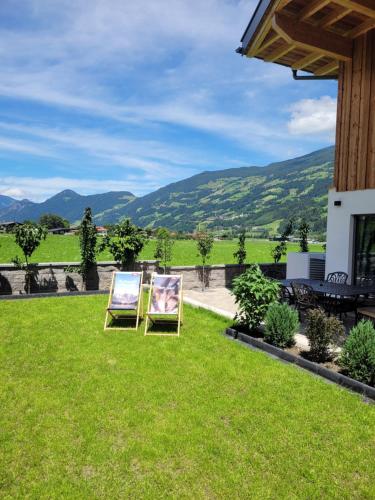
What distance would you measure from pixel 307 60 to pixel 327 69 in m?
1.18

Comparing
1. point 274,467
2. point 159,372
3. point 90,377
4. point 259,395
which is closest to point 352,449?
point 274,467

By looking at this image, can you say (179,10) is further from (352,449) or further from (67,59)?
(352,449)

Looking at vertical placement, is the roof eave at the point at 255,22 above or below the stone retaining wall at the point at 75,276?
above

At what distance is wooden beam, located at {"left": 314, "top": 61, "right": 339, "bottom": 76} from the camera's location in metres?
10.5

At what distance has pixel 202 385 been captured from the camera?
4703 mm

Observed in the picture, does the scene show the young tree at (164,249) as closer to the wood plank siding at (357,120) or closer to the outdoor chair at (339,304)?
the wood plank siding at (357,120)

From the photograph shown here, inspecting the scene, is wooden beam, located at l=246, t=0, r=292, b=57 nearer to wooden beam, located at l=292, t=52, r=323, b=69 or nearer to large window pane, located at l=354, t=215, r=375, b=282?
wooden beam, located at l=292, t=52, r=323, b=69

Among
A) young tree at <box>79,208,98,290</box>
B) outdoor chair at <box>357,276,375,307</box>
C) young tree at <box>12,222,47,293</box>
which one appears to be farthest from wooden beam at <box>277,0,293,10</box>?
young tree at <box>12,222,47,293</box>

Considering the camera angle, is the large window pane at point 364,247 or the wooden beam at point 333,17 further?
the large window pane at point 364,247

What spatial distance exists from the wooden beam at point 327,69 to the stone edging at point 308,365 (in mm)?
8527

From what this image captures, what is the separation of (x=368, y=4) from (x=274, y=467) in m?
8.54

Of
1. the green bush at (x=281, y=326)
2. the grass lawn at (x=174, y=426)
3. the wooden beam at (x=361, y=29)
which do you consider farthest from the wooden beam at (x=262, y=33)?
the grass lawn at (x=174, y=426)

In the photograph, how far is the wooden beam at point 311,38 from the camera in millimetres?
7883

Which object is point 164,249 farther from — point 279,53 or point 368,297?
point 279,53
